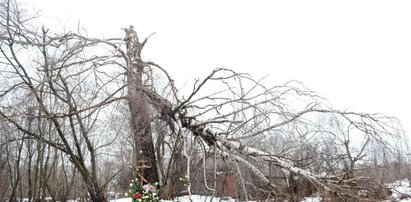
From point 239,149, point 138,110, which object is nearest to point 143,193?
point 138,110

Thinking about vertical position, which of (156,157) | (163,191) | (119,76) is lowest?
(163,191)

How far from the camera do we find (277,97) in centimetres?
822

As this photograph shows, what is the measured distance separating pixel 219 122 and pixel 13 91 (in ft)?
15.4

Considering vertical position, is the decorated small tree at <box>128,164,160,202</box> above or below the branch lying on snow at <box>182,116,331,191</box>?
below

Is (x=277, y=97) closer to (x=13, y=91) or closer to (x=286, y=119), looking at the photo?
(x=286, y=119)

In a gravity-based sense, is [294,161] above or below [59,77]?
below

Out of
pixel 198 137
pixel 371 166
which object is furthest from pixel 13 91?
pixel 371 166

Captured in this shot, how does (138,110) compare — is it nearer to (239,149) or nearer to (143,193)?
(143,193)

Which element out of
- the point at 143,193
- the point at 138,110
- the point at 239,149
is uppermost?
the point at 138,110

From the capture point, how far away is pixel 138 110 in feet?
26.1

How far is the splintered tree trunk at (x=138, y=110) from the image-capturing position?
8008 millimetres

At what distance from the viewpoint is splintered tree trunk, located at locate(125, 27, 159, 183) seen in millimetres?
8008

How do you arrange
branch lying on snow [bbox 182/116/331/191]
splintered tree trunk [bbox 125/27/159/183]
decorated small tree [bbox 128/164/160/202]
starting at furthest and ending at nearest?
1. branch lying on snow [bbox 182/116/331/191]
2. splintered tree trunk [bbox 125/27/159/183]
3. decorated small tree [bbox 128/164/160/202]

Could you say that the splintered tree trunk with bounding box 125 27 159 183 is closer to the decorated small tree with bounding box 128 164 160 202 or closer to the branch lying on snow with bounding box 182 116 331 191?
the branch lying on snow with bounding box 182 116 331 191
